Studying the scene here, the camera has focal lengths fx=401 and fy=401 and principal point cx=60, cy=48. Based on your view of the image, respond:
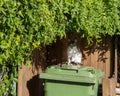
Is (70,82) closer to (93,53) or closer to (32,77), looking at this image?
(32,77)

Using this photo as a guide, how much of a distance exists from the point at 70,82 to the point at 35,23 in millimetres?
1416

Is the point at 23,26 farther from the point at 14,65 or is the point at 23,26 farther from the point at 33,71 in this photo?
the point at 33,71

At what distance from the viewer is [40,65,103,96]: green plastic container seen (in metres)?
6.68

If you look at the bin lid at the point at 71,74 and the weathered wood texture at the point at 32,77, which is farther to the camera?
the weathered wood texture at the point at 32,77

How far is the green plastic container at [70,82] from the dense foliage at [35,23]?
2.25ft

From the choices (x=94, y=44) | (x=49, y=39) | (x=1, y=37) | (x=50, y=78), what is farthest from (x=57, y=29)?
(x=94, y=44)

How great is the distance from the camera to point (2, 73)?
20.3 ft

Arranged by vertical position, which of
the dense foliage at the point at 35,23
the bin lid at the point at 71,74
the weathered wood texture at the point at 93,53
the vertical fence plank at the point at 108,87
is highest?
the dense foliage at the point at 35,23

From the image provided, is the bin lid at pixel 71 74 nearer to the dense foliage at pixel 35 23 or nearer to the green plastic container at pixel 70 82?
the green plastic container at pixel 70 82

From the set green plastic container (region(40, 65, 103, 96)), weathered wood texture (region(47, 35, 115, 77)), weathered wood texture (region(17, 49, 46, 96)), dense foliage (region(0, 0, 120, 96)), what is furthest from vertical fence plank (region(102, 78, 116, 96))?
weathered wood texture (region(47, 35, 115, 77))

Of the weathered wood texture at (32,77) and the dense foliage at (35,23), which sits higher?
the dense foliage at (35,23)

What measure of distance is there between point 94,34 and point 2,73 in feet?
6.62

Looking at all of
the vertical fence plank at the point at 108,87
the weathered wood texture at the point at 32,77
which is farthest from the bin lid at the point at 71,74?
the weathered wood texture at the point at 32,77

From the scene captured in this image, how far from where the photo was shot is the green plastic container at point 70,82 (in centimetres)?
668
